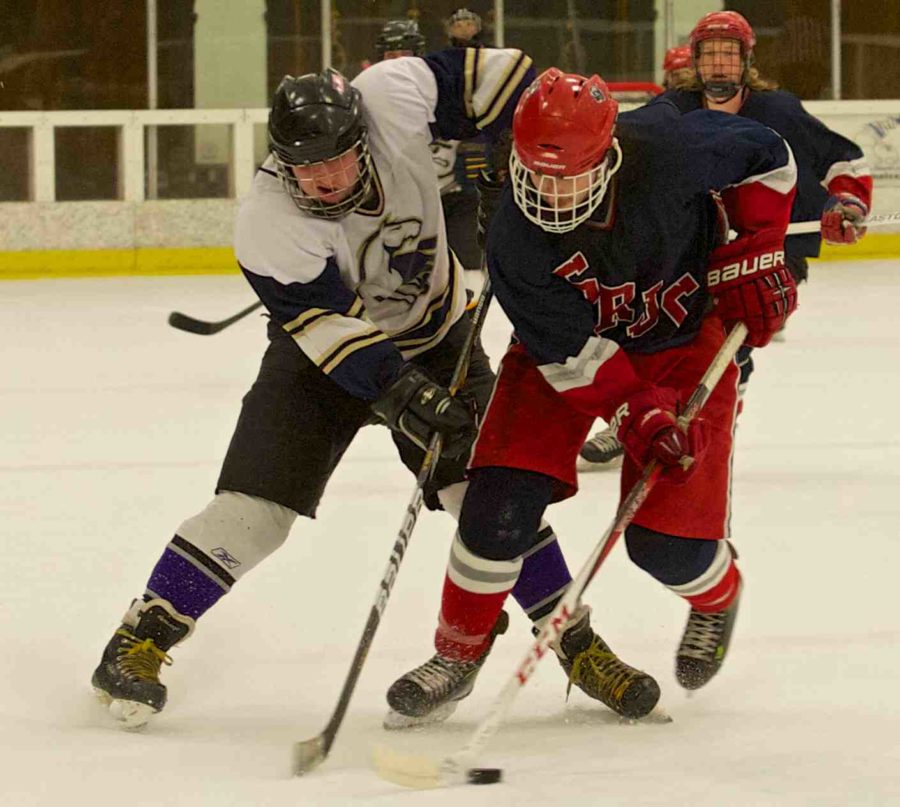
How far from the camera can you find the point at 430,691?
218 cm

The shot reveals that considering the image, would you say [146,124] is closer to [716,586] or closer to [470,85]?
[470,85]

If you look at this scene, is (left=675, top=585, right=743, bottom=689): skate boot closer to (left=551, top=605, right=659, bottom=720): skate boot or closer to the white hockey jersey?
(left=551, top=605, right=659, bottom=720): skate boot

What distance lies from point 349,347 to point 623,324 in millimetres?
364

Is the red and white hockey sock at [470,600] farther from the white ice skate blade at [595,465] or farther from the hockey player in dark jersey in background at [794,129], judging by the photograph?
the white ice skate blade at [595,465]

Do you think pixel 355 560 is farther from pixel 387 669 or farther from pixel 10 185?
pixel 10 185

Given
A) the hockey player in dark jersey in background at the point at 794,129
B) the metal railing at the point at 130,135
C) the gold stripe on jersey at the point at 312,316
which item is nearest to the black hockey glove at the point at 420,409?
the gold stripe on jersey at the point at 312,316

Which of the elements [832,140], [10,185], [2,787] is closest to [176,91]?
[10,185]

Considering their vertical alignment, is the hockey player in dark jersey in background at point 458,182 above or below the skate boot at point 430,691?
above

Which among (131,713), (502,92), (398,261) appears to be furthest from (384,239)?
(131,713)

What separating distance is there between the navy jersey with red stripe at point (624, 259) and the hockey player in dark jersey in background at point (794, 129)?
980 millimetres

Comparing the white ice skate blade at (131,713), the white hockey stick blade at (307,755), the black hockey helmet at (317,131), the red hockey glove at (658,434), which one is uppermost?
the black hockey helmet at (317,131)

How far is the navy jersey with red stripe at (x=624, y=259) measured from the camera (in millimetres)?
2059

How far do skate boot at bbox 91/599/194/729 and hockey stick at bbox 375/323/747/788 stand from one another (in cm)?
40

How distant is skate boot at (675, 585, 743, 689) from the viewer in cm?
222
